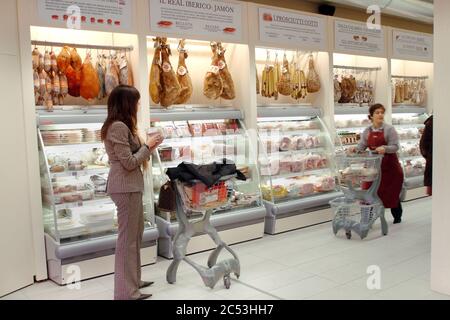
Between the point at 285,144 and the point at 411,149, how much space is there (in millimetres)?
3186

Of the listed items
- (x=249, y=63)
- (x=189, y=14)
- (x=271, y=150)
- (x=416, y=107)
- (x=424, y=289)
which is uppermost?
(x=189, y=14)

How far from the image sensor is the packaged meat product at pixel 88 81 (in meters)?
4.96

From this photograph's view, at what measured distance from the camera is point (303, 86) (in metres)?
6.91

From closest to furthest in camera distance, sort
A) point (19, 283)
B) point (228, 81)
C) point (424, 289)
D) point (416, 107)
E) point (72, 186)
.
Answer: point (424, 289), point (19, 283), point (72, 186), point (228, 81), point (416, 107)

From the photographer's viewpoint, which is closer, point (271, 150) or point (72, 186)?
point (72, 186)

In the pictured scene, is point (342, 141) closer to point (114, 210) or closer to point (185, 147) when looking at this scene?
point (185, 147)

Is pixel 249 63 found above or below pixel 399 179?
above

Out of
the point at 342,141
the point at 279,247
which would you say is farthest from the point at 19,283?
the point at 342,141

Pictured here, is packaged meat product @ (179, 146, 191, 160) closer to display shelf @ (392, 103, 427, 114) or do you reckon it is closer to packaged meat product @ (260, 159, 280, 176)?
packaged meat product @ (260, 159, 280, 176)

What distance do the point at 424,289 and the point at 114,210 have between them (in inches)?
121

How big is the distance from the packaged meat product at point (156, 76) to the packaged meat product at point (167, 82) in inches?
1.6

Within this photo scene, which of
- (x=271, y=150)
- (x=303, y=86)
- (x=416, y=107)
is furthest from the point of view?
(x=416, y=107)

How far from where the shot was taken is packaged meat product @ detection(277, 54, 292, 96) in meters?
6.67

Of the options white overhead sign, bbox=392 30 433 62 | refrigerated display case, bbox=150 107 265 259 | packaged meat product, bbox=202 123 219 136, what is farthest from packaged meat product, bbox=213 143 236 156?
white overhead sign, bbox=392 30 433 62
